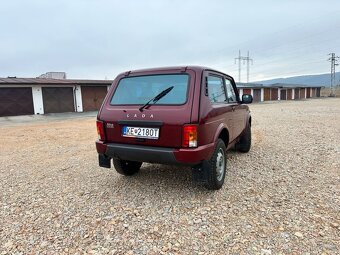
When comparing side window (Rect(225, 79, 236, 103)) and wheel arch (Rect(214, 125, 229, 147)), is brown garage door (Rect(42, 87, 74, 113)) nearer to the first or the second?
side window (Rect(225, 79, 236, 103))

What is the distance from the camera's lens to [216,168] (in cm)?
339

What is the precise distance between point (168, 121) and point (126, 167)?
1.52 m

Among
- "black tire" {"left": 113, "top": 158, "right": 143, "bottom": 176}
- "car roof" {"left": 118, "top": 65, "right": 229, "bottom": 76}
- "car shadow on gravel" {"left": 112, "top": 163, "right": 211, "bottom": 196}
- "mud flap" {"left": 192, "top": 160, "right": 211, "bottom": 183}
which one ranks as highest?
"car roof" {"left": 118, "top": 65, "right": 229, "bottom": 76}

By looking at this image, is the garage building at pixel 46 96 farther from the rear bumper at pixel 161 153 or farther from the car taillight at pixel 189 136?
the car taillight at pixel 189 136

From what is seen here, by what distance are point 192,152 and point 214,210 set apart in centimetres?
76

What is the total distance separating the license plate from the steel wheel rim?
0.95 metres

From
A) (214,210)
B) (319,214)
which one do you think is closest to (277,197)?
(319,214)

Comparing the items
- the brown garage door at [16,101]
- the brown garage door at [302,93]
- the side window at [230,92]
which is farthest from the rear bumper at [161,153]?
the brown garage door at [302,93]

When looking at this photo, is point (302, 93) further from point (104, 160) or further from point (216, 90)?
point (104, 160)

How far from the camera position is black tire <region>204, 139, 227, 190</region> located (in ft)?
10.7

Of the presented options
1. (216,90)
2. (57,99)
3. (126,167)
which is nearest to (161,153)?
(126,167)

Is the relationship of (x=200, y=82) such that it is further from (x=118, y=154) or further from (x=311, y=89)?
(x=311, y=89)

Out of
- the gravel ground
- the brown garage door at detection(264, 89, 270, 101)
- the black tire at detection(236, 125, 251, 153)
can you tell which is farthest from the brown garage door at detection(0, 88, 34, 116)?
the brown garage door at detection(264, 89, 270, 101)

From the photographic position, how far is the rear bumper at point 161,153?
3.00 meters
